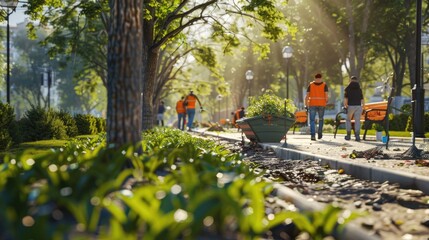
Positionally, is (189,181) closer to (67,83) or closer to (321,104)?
(321,104)

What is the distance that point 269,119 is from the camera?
1394cm

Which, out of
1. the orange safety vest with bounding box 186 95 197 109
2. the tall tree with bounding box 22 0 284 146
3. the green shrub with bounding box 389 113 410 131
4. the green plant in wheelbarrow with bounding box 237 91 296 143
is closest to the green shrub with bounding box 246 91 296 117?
the green plant in wheelbarrow with bounding box 237 91 296 143

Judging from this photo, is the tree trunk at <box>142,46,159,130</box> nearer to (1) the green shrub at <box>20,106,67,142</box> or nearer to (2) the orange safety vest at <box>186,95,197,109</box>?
(1) the green shrub at <box>20,106,67,142</box>

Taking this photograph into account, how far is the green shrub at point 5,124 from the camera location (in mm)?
10984

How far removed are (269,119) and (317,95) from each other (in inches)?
104

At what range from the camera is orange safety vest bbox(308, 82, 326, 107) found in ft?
51.2

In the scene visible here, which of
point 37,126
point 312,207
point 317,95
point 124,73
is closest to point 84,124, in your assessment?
point 37,126

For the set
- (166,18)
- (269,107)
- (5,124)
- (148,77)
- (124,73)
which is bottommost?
(5,124)

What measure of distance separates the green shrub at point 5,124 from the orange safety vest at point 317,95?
8655 millimetres

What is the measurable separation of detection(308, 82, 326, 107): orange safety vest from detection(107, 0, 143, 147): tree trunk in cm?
1040

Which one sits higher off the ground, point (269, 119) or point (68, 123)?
point (269, 119)

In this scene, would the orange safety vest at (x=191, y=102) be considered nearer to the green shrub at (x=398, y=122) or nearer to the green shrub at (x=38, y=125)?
the green shrub at (x=398, y=122)

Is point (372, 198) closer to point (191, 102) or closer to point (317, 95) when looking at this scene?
point (317, 95)

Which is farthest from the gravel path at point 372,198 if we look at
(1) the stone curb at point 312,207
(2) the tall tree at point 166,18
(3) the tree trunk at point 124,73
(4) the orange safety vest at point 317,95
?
(2) the tall tree at point 166,18
